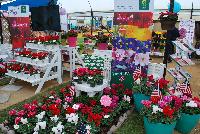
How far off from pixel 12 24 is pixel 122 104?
19.5 ft

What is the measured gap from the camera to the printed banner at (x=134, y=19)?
6477mm

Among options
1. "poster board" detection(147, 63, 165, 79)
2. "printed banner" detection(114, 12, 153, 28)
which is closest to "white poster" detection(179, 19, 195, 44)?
"printed banner" detection(114, 12, 153, 28)

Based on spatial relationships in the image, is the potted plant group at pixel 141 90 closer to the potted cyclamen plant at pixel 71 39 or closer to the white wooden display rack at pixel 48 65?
the white wooden display rack at pixel 48 65

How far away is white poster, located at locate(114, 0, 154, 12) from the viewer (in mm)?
6418

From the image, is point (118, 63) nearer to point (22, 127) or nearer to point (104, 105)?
point (104, 105)

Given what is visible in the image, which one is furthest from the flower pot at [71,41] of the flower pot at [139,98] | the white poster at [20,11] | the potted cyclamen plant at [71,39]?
the flower pot at [139,98]

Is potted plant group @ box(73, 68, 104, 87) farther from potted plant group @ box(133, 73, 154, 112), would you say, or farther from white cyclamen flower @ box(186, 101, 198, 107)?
white cyclamen flower @ box(186, 101, 198, 107)

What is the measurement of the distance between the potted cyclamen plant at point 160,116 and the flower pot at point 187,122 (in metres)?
0.32

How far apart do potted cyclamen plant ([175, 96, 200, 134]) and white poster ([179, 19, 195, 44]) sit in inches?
381

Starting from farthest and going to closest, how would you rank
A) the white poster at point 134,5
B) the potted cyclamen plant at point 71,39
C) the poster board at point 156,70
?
the potted cyclamen plant at point 71,39 < the white poster at point 134,5 < the poster board at point 156,70

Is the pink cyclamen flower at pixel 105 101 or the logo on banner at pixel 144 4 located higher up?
the logo on banner at pixel 144 4

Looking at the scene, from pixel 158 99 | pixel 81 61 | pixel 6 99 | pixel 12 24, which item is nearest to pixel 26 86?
pixel 6 99

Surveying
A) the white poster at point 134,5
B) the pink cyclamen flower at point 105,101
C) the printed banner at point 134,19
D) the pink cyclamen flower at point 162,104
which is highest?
the white poster at point 134,5

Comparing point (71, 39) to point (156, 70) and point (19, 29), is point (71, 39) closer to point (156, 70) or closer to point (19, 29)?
point (19, 29)
